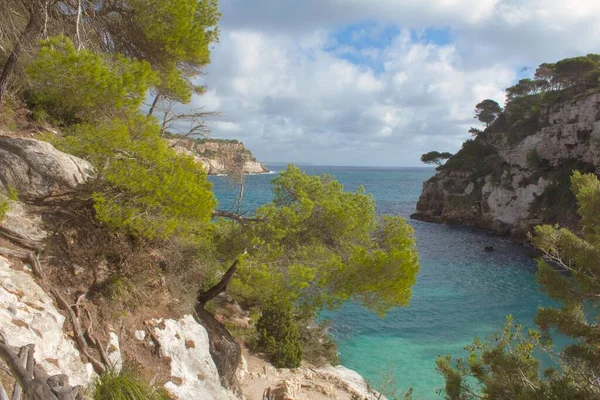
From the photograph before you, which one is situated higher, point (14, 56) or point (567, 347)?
point (14, 56)

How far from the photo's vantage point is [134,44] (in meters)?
11.7

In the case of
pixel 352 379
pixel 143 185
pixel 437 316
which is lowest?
pixel 437 316

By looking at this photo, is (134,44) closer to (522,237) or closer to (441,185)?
(522,237)

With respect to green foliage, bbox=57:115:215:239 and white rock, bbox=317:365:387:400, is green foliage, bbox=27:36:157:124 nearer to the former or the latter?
green foliage, bbox=57:115:215:239

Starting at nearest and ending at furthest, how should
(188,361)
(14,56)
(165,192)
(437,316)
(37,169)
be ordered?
(165,192)
(37,169)
(188,361)
(14,56)
(437,316)

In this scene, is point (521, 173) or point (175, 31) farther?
point (521, 173)

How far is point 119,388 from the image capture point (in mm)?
5680

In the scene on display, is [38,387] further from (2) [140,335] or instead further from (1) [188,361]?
(1) [188,361]

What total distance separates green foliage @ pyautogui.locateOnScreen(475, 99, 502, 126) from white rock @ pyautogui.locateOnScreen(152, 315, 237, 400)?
6471 centimetres

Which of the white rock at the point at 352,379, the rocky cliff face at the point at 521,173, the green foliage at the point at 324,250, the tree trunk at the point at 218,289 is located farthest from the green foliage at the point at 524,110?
the tree trunk at the point at 218,289

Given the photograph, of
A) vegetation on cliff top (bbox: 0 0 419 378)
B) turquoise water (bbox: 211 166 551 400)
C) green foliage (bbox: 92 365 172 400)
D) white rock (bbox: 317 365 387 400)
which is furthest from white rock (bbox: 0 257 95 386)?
white rock (bbox: 317 365 387 400)

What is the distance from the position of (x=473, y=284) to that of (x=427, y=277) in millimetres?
2949

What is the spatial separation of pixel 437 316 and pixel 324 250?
14.0 metres

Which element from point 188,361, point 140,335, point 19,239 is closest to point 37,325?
point 19,239
